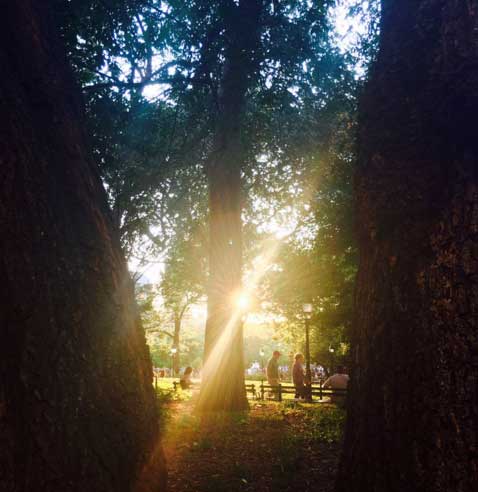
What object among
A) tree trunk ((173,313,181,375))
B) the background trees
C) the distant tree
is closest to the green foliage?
the background trees

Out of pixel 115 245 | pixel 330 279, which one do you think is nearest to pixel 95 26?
pixel 115 245

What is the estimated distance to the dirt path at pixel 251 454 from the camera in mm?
4082

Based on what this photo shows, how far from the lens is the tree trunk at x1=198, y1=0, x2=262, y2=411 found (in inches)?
339

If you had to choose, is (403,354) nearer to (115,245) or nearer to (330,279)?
(115,245)

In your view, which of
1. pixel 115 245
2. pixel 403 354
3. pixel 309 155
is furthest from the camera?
pixel 309 155

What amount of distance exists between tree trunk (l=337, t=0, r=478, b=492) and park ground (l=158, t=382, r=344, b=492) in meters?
2.25

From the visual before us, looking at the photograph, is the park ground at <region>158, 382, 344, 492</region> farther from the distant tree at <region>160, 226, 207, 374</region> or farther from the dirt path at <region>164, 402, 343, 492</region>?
the distant tree at <region>160, 226, 207, 374</region>

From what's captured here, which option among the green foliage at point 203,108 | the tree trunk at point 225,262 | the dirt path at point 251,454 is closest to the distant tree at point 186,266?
the green foliage at point 203,108

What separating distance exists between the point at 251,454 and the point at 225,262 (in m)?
5.85

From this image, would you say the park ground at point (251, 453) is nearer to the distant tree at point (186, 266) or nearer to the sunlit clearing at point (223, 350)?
the sunlit clearing at point (223, 350)

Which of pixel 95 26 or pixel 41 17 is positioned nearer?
pixel 41 17

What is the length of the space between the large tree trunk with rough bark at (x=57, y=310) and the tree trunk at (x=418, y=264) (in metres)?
1.33

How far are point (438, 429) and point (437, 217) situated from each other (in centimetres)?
99

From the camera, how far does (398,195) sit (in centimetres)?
214
